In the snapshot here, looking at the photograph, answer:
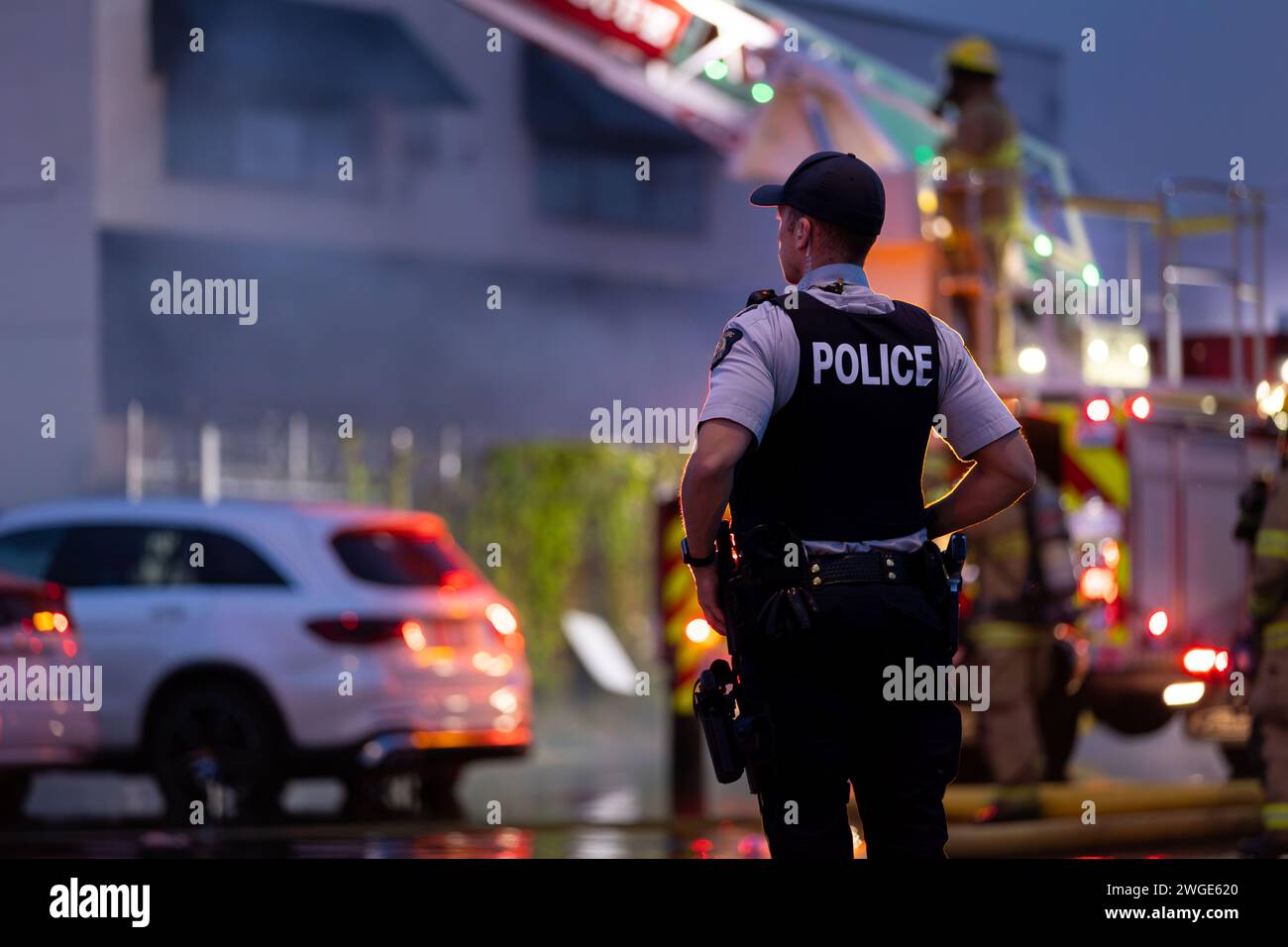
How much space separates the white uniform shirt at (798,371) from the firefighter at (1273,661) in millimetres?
2639

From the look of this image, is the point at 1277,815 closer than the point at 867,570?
No

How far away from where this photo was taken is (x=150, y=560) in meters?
9.62

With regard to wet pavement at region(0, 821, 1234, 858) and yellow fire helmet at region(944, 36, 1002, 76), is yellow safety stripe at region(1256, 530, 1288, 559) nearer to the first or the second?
wet pavement at region(0, 821, 1234, 858)

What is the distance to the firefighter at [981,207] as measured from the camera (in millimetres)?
9461

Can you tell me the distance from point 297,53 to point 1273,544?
8939 mm

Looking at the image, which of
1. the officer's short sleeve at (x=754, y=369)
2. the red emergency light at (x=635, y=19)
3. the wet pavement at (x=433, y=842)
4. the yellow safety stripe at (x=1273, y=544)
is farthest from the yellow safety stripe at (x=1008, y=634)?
the officer's short sleeve at (x=754, y=369)

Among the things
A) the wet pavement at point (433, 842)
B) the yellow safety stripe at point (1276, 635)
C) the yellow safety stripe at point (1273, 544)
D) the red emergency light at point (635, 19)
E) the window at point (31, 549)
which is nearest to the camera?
the yellow safety stripe at point (1273, 544)

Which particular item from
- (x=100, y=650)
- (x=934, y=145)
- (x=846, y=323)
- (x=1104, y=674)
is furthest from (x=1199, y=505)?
(x=846, y=323)

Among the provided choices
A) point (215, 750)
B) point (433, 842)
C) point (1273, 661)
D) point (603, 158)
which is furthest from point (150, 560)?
point (603, 158)

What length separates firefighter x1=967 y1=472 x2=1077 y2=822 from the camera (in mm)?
8305

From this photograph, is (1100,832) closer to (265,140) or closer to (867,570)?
(867,570)

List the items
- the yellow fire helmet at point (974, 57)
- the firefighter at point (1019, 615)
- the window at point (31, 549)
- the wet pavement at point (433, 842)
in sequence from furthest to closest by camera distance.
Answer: the window at point (31, 549), the yellow fire helmet at point (974, 57), the firefighter at point (1019, 615), the wet pavement at point (433, 842)

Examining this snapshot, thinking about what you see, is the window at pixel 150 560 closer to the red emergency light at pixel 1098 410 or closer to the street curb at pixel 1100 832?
the street curb at pixel 1100 832

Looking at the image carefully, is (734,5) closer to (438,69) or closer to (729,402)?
(438,69)
